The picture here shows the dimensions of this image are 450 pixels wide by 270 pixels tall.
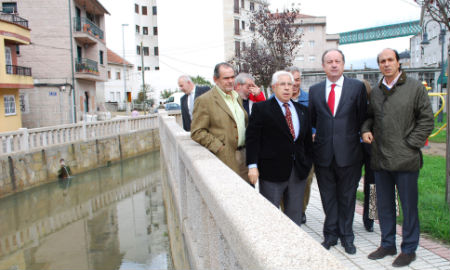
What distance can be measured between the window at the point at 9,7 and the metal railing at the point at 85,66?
5.44m

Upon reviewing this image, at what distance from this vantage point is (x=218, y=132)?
14.1ft

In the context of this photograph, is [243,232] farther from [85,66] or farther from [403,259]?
[85,66]

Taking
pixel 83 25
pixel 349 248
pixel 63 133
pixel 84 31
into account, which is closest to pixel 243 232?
pixel 349 248

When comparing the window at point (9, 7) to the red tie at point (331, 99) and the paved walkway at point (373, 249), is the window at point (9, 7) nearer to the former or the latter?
the paved walkway at point (373, 249)

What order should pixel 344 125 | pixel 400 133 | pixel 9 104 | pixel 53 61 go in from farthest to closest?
1. pixel 53 61
2. pixel 9 104
3. pixel 344 125
4. pixel 400 133

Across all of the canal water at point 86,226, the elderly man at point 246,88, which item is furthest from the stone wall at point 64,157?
the elderly man at point 246,88

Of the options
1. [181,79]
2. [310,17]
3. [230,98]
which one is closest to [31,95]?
[181,79]

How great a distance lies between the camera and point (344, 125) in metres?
4.11

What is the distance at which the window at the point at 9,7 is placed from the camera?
97.8 feet

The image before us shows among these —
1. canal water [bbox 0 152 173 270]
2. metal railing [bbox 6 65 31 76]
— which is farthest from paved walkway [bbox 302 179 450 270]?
metal railing [bbox 6 65 31 76]

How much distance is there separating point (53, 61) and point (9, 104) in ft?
25.7

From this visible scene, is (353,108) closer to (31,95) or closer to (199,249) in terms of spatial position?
(199,249)

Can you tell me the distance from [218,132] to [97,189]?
1446 cm

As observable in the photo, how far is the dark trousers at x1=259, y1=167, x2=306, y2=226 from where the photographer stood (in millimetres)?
4090
